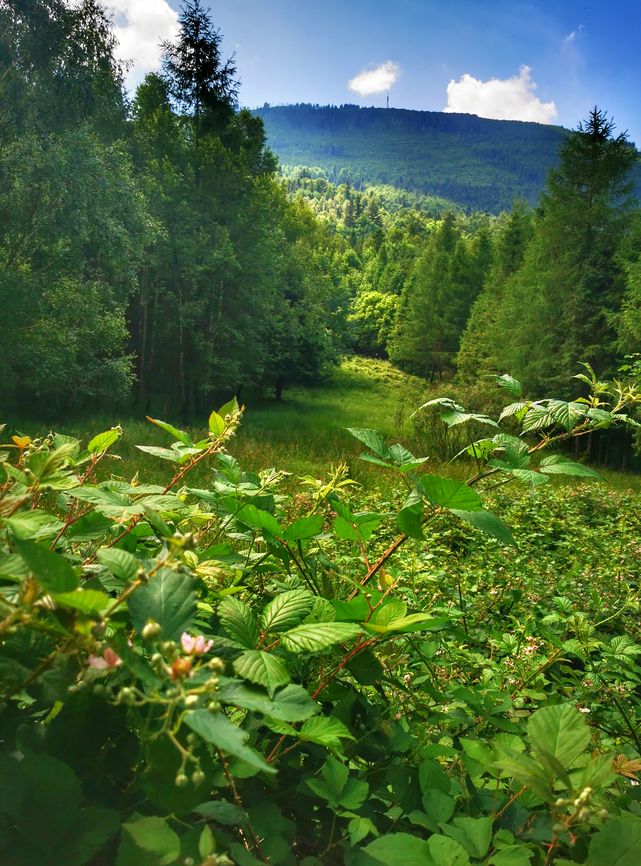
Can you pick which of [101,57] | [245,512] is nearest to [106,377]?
[101,57]

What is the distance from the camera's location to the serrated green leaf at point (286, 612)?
0.77m

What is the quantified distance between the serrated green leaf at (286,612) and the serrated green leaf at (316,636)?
3 centimetres

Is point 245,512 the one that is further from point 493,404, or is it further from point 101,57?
point 493,404

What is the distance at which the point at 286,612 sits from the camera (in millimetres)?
790

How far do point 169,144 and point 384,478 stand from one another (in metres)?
14.6

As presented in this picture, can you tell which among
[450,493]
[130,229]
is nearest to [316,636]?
[450,493]

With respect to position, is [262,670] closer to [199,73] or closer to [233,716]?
[233,716]

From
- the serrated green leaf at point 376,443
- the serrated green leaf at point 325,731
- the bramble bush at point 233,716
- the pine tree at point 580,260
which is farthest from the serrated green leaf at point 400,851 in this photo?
the pine tree at point 580,260

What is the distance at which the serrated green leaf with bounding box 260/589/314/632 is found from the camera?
77 cm

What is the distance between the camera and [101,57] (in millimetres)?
13039

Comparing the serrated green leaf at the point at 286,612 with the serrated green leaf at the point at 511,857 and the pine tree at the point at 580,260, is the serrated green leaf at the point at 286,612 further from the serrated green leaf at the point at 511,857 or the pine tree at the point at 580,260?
the pine tree at the point at 580,260

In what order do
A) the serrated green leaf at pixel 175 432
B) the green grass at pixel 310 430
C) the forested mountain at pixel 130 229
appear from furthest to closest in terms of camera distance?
the forested mountain at pixel 130 229, the green grass at pixel 310 430, the serrated green leaf at pixel 175 432

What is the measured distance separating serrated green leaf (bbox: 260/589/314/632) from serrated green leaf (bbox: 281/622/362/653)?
0.03 metres

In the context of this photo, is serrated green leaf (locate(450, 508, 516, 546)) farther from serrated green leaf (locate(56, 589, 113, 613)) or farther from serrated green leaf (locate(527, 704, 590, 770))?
serrated green leaf (locate(56, 589, 113, 613))
